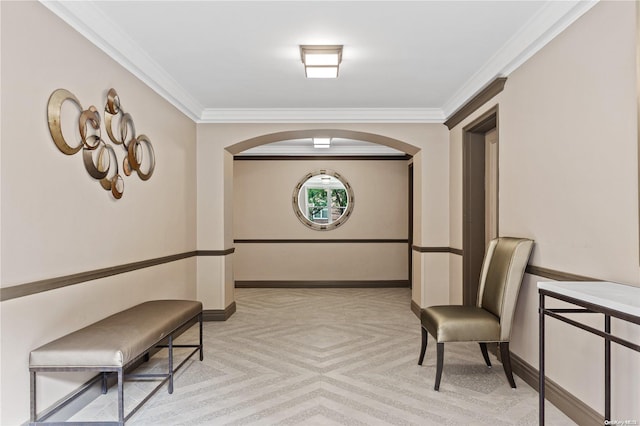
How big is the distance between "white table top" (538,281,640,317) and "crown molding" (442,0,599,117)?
1575 mm

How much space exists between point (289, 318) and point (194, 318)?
6.73 ft

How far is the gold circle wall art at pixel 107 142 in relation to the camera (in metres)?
2.57

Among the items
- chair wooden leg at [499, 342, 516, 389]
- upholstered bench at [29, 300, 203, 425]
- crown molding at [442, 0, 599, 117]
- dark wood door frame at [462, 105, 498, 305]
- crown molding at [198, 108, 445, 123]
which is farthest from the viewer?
crown molding at [198, 108, 445, 123]

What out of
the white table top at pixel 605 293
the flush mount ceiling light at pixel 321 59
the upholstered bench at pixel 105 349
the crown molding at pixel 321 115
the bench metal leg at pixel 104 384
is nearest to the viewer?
the white table top at pixel 605 293

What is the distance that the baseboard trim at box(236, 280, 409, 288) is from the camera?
26.1ft

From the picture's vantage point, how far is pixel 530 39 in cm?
304

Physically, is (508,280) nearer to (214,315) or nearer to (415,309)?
(415,309)

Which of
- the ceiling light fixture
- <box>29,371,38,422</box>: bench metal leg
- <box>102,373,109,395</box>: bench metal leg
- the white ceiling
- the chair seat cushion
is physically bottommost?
<box>102,373,109,395</box>: bench metal leg

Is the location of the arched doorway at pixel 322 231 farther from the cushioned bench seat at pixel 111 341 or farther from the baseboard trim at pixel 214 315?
the cushioned bench seat at pixel 111 341

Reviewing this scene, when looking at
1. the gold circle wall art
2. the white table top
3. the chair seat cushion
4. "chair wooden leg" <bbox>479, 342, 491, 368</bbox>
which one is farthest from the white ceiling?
"chair wooden leg" <bbox>479, 342, 491, 368</bbox>

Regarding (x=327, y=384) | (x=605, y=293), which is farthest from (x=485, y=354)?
(x=605, y=293)

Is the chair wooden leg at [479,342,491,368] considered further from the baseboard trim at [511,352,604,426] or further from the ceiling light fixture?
the ceiling light fixture

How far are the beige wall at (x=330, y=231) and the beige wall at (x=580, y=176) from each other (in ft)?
14.6

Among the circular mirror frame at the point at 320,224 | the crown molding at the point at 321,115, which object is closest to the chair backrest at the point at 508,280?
the crown molding at the point at 321,115
